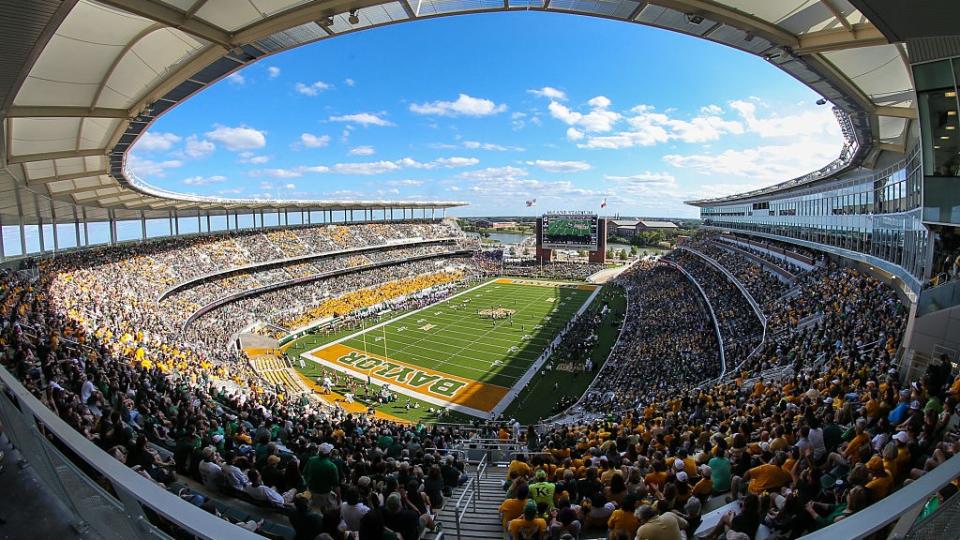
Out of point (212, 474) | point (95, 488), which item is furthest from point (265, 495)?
point (95, 488)

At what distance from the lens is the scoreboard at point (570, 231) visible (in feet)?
196

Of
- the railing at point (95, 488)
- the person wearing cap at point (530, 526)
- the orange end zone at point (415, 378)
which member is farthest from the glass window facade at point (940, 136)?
the orange end zone at point (415, 378)

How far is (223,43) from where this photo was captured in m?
7.92

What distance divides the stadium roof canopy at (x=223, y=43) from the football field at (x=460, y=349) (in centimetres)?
1803

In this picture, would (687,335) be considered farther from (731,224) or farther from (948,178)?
(731,224)

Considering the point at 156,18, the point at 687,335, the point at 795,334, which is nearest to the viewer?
the point at 156,18

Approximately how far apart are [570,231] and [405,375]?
3907cm

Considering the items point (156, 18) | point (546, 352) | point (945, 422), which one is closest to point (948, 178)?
point (945, 422)

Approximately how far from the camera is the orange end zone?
79.4ft

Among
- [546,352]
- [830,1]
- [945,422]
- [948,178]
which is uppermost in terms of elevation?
[830,1]

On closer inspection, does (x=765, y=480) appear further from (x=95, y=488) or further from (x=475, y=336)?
(x=475, y=336)

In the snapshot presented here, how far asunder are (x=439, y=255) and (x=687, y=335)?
1830 inches

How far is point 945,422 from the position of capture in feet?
17.7

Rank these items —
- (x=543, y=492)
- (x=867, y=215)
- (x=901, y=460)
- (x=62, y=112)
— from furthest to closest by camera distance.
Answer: (x=867, y=215), (x=62, y=112), (x=543, y=492), (x=901, y=460)
